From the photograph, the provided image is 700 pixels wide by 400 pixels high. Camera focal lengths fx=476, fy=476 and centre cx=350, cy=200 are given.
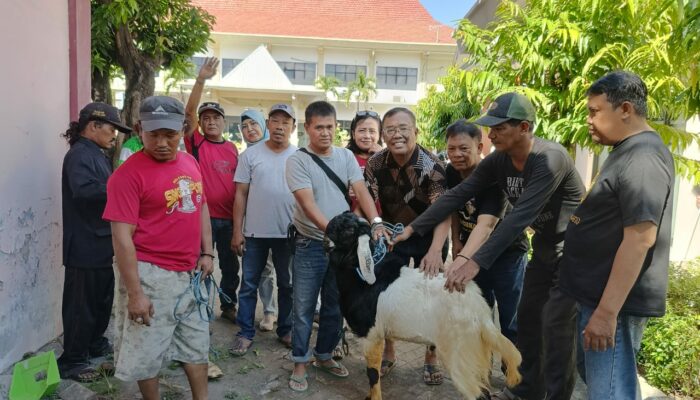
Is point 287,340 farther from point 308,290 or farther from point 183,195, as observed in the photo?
point 183,195

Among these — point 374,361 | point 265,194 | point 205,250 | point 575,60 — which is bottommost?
point 374,361

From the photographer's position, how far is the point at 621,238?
213 centimetres

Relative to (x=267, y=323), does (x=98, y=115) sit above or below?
above

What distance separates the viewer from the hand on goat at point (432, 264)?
2.95 m

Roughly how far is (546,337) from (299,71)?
95.7ft

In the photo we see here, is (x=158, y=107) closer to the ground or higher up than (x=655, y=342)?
higher up

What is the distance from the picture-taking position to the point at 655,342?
359cm

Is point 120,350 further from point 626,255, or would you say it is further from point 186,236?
point 626,255

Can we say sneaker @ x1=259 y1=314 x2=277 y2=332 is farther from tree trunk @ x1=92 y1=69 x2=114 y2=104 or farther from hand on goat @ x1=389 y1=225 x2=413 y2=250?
tree trunk @ x1=92 y1=69 x2=114 y2=104

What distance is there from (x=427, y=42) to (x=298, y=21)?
851 centimetres

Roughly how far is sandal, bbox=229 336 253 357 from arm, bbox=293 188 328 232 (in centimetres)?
145

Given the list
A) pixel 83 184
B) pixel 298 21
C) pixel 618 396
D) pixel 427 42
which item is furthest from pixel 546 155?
pixel 298 21

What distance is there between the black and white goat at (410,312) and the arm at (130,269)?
3.74ft

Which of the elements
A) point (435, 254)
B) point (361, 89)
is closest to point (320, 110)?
point (435, 254)
